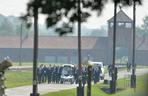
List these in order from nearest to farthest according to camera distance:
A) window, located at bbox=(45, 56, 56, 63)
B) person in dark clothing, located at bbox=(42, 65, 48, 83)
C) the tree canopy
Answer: the tree canopy → person in dark clothing, located at bbox=(42, 65, 48, 83) → window, located at bbox=(45, 56, 56, 63)

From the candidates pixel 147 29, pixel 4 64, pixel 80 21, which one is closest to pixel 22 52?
pixel 147 29

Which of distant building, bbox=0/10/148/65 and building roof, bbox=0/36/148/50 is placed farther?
building roof, bbox=0/36/148/50

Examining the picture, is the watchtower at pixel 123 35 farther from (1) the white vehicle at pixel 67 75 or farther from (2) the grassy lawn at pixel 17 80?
(1) the white vehicle at pixel 67 75

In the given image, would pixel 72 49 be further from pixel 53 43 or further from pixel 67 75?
pixel 67 75

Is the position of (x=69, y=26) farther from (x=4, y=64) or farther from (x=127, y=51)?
(x=127, y=51)

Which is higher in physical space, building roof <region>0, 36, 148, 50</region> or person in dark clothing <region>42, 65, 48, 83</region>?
building roof <region>0, 36, 148, 50</region>

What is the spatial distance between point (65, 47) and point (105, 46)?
724 centimetres

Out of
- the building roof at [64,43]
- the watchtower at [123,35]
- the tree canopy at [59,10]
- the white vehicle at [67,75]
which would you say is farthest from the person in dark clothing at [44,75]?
the building roof at [64,43]

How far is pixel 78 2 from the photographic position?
8.34 m

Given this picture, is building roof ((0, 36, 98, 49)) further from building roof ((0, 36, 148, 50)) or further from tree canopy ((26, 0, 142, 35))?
tree canopy ((26, 0, 142, 35))

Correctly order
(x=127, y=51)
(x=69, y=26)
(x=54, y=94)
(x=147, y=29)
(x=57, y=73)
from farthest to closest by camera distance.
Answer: (x=147, y=29), (x=127, y=51), (x=57, y=73), (x=54, y=94), (x=69, y=26)

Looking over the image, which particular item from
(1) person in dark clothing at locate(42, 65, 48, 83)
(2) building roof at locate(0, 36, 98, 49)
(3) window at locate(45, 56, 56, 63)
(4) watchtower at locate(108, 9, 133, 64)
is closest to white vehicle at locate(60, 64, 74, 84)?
(1) person in dark clothing at locate(42, 65, 48, 83)

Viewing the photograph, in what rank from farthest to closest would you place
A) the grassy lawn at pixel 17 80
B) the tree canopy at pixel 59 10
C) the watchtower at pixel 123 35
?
the watchtower at pixel 123 35 < the grassy lawn at pixel 17 80 < the tree canopy at pixel 59 10

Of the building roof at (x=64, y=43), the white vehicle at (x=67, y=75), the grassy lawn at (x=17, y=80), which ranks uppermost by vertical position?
the building roof at (x=64, y=43)
